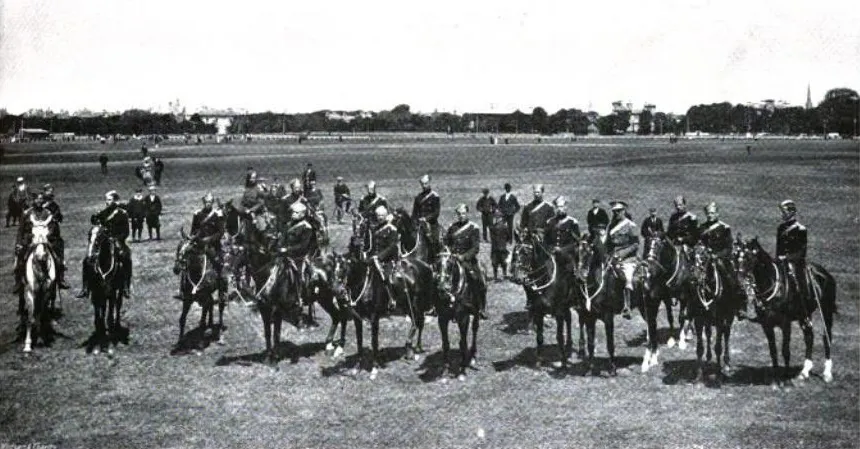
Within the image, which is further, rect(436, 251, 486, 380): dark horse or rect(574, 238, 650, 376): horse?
rect(574, 238, 650, 376): horse

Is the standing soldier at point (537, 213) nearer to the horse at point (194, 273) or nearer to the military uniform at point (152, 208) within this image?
the horse at point (194, 273)

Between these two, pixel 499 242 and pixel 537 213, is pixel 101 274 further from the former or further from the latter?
pixel 499 242

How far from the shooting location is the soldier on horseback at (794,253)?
14250 millimetres

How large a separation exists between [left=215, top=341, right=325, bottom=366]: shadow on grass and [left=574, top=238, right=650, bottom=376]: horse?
6.01 m

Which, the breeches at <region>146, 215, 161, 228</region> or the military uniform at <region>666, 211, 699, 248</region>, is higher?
the military uniform at <region>666, 211, 699, 248</region>

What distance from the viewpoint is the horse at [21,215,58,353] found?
1616cm

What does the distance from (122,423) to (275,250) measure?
4.56 meters

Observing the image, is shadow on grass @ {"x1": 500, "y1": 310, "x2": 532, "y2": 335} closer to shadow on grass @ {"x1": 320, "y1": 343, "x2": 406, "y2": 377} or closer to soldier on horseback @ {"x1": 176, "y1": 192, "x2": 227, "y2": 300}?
shadow on grass @ {"x1": 320, "y1": 343, "x2": 406, "y2": 377}

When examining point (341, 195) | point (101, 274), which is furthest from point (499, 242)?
point (101, 274)

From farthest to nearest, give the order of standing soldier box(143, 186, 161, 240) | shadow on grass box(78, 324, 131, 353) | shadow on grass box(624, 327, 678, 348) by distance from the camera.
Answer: standing soldier box(143, 186, 161, 240) → shadow on grass box(624, 327, 678, 348) → shadow on grass box(78, 324, 131, 353)

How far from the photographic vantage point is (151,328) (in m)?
18.2

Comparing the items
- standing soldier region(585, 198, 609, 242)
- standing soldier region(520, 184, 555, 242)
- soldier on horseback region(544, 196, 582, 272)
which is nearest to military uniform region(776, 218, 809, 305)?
standing soldier region(585, 198, 609, 242)

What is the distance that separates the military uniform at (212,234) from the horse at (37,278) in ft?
10.1

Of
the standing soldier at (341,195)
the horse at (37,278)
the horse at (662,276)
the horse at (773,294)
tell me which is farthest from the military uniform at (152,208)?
the horse at (773,294)
